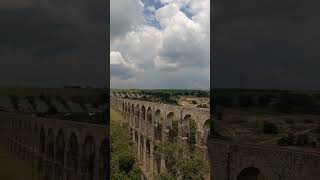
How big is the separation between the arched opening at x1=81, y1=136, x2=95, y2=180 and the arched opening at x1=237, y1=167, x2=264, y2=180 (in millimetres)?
2665

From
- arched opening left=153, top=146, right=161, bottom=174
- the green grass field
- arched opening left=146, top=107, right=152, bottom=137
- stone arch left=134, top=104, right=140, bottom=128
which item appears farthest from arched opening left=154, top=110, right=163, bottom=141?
the green grass field

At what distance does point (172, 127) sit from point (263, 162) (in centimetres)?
1166

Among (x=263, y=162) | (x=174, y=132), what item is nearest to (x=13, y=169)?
(x=263, y=162)

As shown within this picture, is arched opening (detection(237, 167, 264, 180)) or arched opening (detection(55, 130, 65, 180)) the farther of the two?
arched opening (detection(237, 167, 264, 180))

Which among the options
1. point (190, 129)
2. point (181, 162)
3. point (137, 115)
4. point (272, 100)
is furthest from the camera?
point (137, 115)

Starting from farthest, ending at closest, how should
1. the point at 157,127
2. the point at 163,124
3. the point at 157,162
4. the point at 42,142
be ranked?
the point at 157,127 < the point at 163,124 < the point at 157,162 < the point at 42,142

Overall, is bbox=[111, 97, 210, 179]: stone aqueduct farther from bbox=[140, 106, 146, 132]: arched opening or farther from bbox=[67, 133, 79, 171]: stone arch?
bbox=[67, 133, 79, 171]: stone arch

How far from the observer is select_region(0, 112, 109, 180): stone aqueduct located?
3.95 m

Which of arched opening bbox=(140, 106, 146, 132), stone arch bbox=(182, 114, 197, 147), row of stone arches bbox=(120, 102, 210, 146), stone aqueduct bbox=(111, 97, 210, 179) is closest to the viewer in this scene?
stone aqueduct bbox=(111, 97, 210, 179)

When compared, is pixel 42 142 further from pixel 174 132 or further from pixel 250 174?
pixel 174 132

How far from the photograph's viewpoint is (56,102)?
4.02 m

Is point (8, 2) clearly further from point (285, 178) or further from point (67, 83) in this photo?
point (285, 178)

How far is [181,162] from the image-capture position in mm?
14406

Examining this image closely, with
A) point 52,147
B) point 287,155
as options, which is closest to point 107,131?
point 52,147
